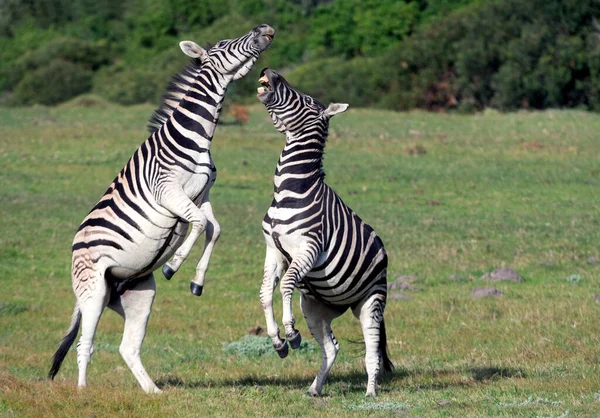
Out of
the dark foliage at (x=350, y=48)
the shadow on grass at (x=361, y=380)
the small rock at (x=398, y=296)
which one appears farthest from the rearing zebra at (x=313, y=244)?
the dark foliage at (x=350, y=48)

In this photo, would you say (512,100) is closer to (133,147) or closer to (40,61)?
(133,147)

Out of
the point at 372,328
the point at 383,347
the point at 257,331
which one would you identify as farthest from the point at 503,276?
the point at 372,328

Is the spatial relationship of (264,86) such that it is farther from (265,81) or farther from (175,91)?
(175,91)

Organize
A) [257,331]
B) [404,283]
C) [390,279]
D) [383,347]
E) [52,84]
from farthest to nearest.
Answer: [52,84], [390,279], [404,283], [257,331], [383,347]

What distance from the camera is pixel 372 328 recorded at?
914 cm

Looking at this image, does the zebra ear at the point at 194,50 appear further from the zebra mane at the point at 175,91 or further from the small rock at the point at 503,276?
the small rock at the point at 503,276

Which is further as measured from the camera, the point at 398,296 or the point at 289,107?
the point at 398,296

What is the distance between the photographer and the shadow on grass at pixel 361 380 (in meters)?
9.54

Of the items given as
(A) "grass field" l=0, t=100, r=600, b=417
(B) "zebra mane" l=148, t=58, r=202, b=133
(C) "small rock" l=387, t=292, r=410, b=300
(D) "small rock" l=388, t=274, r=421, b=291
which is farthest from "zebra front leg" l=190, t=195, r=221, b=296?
(D) "small rock" l=388, t=274, r=421, b=291

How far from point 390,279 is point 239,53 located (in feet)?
26.7

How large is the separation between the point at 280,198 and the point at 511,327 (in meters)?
5.25

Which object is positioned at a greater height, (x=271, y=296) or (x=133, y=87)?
(x=271, y=296)

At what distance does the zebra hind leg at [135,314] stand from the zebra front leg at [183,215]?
1.88 feet

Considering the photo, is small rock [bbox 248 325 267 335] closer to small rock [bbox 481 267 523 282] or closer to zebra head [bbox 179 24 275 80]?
small rock [bbox 481 267 523 282]
